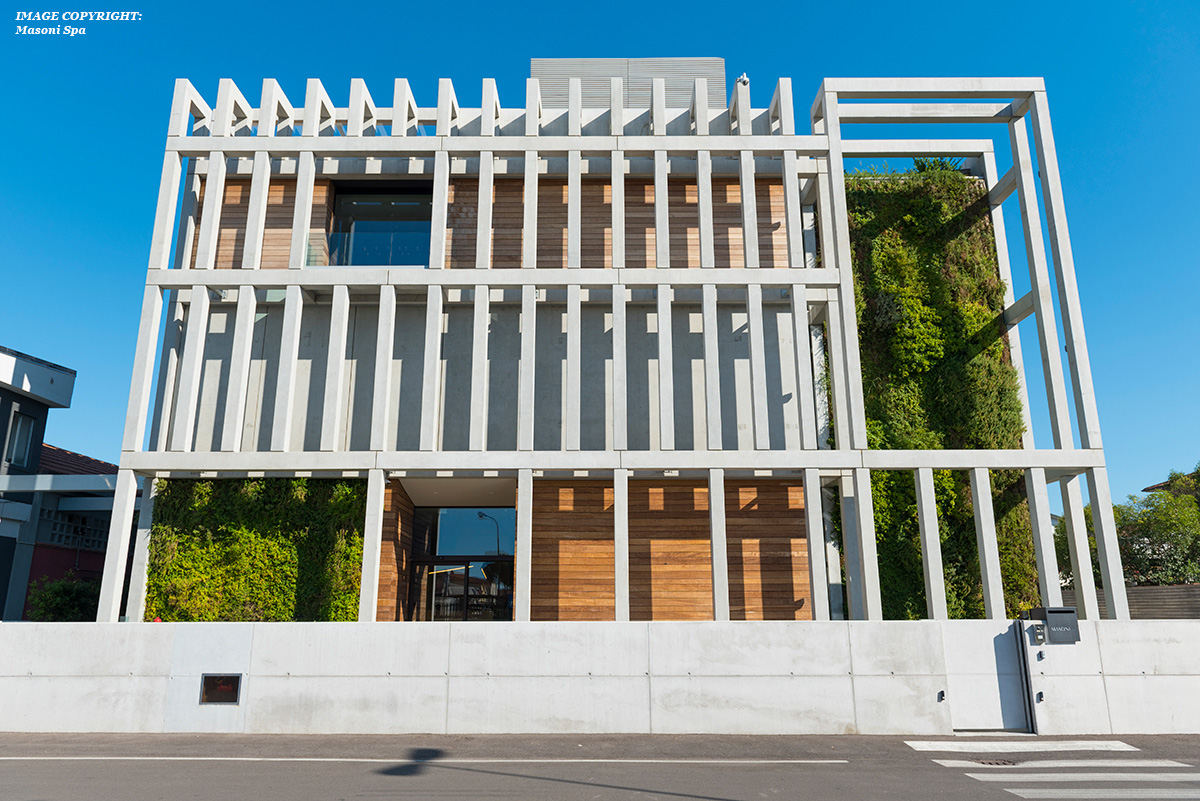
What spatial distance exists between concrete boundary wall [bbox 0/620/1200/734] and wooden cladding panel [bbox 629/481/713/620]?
4.03m

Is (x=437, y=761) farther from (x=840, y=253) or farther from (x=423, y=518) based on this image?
(x=840, y=253)

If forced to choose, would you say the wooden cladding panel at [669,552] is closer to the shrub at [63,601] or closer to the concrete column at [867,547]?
the concrete column at [867,547]

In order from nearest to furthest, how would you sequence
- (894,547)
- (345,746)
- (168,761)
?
(168,761), (345,746), (894,547)

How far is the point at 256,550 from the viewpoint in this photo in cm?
1634

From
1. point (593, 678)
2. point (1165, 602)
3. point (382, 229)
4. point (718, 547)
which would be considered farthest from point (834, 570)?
point (382, 229)

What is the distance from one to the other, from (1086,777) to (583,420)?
1113cm

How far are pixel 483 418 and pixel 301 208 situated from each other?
6183 millimetres

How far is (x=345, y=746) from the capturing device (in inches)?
440

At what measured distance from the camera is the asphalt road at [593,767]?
8320 millimetres

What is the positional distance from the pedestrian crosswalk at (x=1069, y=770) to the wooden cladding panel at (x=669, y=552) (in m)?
5.84

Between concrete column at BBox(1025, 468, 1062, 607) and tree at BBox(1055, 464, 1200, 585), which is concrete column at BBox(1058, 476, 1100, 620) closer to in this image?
concrete column at BBox(1025, 468, 1062, 607)

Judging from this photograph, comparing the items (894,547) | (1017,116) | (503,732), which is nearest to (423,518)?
(503,732)

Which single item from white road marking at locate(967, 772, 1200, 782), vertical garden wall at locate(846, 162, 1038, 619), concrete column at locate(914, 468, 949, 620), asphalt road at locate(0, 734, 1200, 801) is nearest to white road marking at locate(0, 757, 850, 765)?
asphalt road at locate(0, 734, 1200, 801)

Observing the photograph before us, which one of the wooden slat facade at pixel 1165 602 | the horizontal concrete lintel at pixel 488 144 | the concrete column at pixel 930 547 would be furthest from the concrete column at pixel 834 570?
the horizontal concrete lintel at pixel 488 144
